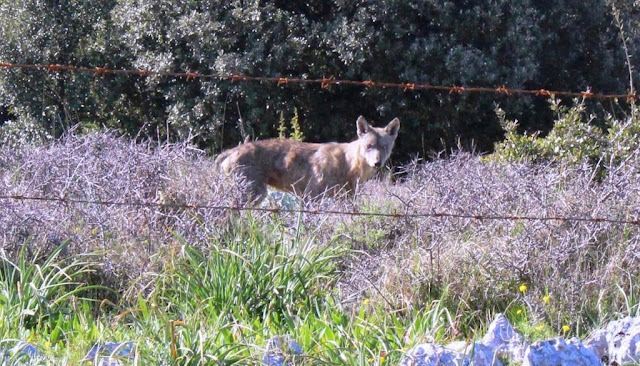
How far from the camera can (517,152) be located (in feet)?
35.2

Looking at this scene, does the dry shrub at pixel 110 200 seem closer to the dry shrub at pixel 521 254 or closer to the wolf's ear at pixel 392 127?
the dry shrub at pixel 521 254

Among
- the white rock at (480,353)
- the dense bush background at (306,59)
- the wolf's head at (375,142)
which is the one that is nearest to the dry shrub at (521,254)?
the white rock at (480,353)

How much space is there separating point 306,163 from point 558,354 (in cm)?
673

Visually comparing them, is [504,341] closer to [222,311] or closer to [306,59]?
[222,311]

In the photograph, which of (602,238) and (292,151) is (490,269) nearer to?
(602,238)

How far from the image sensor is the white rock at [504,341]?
5.50 metres

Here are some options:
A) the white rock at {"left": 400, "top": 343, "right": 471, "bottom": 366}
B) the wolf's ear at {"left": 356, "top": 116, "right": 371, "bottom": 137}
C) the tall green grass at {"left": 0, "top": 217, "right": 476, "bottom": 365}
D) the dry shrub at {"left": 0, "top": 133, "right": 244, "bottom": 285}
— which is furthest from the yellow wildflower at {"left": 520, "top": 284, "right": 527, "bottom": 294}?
the wolf's ear at {"left": 356, "top": 116, "right": 371, "bottom": 137}

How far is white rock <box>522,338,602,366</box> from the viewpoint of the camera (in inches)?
206

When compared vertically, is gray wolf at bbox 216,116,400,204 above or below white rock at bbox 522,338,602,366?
below

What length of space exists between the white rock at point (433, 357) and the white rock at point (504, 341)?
293 mm

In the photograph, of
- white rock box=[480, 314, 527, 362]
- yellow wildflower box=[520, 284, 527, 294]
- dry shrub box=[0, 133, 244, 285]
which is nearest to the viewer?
white rock box=[480, 314, 527, 362]

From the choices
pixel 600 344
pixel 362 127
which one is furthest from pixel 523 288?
pixel 362 127

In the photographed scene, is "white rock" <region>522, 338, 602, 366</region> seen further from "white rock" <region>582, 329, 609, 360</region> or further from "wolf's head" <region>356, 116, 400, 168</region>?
"wolf's head" <region>356, 116, 400, 168</region>

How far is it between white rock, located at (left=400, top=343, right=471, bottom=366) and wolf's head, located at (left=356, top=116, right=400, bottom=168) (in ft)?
21.9
